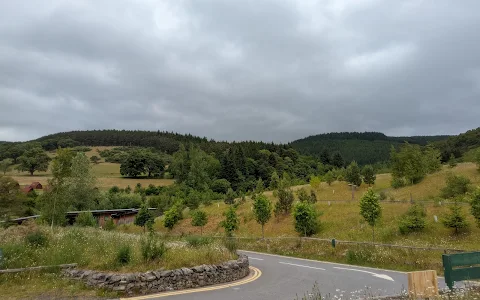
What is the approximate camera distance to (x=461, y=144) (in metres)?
101

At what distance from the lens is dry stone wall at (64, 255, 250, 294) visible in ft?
35.8

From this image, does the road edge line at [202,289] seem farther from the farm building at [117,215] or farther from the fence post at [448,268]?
the farm building at [117,215]

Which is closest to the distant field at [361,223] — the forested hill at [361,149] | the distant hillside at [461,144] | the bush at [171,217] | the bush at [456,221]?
the bush at [456,221]

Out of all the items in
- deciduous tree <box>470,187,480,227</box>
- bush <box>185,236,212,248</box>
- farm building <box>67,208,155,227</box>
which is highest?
deciduous tree <box>470,187,480,227</box>

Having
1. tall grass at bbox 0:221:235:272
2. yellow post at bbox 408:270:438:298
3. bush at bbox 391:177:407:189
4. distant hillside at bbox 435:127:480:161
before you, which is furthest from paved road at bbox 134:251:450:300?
distant hillside at bbox 435:127:480:161

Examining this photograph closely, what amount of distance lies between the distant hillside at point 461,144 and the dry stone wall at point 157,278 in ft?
311

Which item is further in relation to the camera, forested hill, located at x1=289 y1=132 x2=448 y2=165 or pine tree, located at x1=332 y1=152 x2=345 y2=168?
forested hill, located at x1=289 y1=132 x2=448 y2=165

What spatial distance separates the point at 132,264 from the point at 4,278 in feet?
14.8

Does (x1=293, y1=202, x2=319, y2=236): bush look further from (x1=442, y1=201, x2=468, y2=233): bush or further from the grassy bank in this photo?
the grassy bank

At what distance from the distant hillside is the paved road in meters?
88.9

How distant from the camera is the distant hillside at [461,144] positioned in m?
91.8

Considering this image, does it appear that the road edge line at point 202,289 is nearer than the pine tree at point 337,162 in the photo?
Yes

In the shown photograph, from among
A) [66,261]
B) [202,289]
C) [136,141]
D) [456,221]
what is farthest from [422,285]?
[136,141]

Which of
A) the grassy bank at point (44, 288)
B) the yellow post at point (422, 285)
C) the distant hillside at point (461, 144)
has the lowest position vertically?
the grassy bank at point (44, 288)
